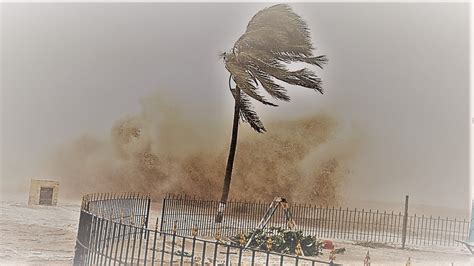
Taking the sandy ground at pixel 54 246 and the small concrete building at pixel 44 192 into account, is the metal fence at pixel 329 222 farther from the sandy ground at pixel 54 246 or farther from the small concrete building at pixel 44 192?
the small concrete building at pixel 44 192

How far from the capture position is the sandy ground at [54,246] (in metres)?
7.18

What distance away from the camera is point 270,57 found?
975cm

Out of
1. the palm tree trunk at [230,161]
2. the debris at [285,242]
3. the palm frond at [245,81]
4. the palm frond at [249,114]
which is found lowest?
the debris at [285,242]

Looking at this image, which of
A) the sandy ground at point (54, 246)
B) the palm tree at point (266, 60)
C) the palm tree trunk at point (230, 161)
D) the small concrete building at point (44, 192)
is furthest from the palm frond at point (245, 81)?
the small concrete building at point (44, 192)

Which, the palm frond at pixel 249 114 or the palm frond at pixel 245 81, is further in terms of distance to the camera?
the palm frond at pixel 249 114

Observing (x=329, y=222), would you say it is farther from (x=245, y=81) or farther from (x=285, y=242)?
(x=245, y=81)

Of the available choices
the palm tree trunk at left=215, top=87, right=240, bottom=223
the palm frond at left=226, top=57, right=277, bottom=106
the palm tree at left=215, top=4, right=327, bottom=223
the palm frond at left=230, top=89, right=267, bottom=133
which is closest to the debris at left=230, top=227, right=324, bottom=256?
the palm tree trunk at left=215, top=87, right=240, bottom=223

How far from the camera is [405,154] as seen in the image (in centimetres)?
995

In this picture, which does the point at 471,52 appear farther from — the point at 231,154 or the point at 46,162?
the point at 46,162

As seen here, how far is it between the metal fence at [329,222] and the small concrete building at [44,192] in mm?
2077

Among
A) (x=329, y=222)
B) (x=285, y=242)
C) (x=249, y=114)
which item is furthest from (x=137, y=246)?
(x=329, y=222)

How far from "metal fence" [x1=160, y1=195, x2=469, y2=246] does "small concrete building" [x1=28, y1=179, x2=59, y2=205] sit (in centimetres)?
208

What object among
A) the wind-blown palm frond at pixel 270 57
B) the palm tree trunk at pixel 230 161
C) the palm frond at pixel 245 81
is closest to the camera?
the wind-blown palm frond at pixel 270 57

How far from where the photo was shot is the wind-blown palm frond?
9.72 meters
